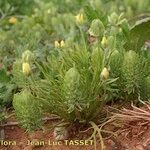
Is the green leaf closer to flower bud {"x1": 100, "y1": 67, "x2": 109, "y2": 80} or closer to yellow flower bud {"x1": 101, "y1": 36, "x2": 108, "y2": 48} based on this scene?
yellow flower bud {"x1": 101, "y1": 36, "x2": 108, "y2": 48}

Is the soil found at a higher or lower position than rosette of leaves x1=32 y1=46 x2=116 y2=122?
lower

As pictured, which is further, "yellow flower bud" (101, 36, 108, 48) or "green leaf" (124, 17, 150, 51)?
"green leaf" (124, 17, 150, 51)

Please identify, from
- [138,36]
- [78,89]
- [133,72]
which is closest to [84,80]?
[78,89]

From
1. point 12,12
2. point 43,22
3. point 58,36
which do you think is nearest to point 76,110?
point 58,36

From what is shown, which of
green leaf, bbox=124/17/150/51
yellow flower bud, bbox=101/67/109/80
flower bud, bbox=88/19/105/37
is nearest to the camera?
yellow flower bud, bbox=101/67/109/80

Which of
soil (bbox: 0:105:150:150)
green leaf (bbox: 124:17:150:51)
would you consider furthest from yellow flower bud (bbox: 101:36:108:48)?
soil (bbox: 0:105:150:150)

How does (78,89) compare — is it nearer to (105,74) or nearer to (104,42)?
(105,74)
